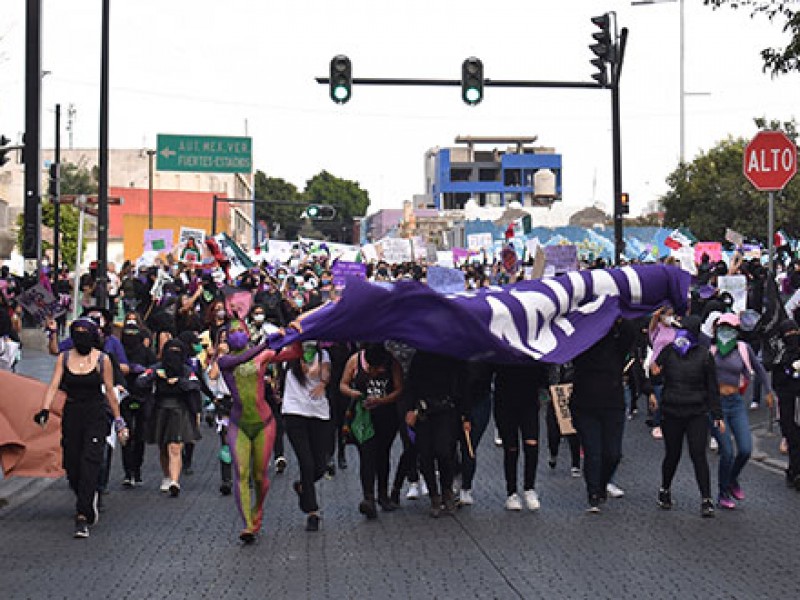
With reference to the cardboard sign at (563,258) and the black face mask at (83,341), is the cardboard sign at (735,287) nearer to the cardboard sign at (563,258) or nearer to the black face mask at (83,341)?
the cardboard sign at (563,258)

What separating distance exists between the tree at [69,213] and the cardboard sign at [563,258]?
4393cm

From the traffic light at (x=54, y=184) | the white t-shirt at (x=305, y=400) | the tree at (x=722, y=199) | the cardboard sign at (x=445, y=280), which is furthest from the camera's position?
the tree at (x=722, y=199)

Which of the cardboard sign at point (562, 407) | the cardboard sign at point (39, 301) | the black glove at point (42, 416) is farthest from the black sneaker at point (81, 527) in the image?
the cardboard sign at point (39, 301)

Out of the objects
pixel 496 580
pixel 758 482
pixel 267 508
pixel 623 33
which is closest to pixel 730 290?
pixel 623 33

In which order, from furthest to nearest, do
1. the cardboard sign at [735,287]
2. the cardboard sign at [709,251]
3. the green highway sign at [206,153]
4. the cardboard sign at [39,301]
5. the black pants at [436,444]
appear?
the green highway sign at [206,153]
the cardboard sign at [709,251]
the cardboard sign at [735,287]
the cardboard sign at [39,301]
the black pants at [436,444]

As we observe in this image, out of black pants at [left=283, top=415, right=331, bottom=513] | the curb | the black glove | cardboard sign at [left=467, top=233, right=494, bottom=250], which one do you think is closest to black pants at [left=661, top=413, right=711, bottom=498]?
black pants at [left=283, top=415, right=331, bottom=513]

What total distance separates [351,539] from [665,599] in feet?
9.94

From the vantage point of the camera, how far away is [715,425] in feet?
40.5

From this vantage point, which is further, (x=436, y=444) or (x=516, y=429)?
(x=516, y=429)

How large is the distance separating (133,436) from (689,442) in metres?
5.42

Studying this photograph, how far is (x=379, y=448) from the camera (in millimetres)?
12289

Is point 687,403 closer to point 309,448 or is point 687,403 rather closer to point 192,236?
point 309,448

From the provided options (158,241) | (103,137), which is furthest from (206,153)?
(103,137)

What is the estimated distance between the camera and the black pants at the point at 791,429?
13.6 meters
